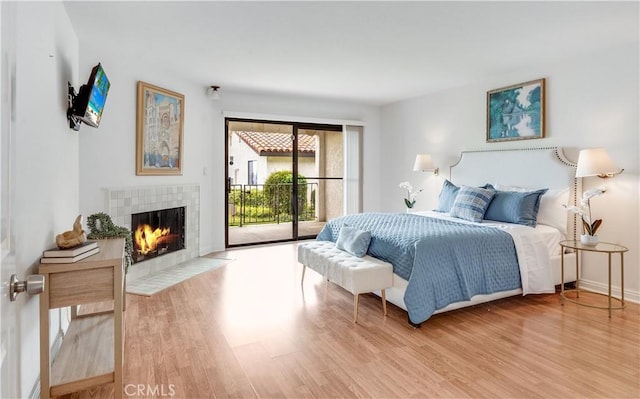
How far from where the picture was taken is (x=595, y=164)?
11.2 ft

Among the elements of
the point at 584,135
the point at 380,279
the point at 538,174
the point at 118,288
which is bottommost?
the point at 380,279

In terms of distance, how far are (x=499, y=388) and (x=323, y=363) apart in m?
1.00

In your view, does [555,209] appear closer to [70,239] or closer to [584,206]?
[584,206]

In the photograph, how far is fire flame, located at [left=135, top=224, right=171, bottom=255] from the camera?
4262 mm

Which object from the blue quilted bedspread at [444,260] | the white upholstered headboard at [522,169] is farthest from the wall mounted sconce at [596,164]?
the blue quilted bedspread at [444,260]

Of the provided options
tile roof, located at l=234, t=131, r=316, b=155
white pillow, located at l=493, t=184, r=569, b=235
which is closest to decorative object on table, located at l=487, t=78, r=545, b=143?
white pillow, located at l=493, t=184, r=569, b=235

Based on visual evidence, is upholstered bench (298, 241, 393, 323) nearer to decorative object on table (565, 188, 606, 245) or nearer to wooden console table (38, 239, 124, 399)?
wooden console table (38, 239, 124, 399)

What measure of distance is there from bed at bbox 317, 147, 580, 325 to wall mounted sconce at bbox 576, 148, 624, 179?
0.35 meters

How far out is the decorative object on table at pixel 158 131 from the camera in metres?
4.10

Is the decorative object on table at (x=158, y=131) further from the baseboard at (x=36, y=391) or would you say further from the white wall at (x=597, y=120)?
the white wall at (x=597, y=120)

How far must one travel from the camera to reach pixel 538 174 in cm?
412

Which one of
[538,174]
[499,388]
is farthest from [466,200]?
[499,388]

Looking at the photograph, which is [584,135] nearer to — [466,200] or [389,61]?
[466,200]

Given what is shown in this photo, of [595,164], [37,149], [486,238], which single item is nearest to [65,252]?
[37,149]
